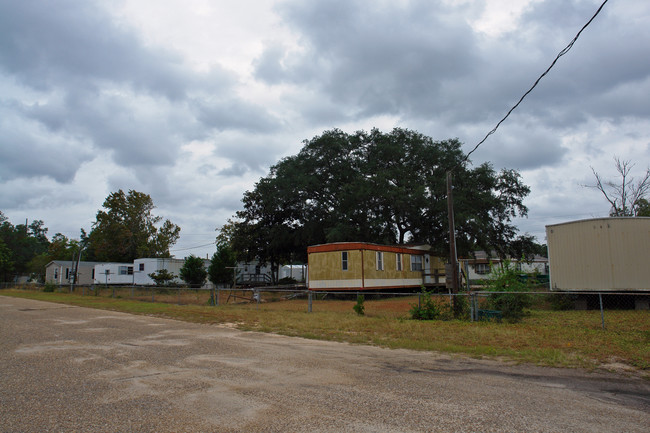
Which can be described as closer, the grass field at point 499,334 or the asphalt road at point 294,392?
the asphalt road at point 294,392

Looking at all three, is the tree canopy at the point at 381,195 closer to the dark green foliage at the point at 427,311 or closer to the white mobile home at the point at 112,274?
the white mobile home at the point at 112,274

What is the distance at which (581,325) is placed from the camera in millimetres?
11812

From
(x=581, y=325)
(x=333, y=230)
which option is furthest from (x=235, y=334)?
(x=333, y=230)

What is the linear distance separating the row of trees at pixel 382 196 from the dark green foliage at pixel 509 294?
64.6 ft

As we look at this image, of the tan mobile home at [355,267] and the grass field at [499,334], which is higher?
the tan mobile home at [355,267]

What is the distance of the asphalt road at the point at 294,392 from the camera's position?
14.8 ft

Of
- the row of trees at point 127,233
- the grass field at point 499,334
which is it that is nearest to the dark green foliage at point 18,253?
the row of trees at point 127,233

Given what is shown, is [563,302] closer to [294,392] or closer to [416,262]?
[416,262]

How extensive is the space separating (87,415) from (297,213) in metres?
36.3

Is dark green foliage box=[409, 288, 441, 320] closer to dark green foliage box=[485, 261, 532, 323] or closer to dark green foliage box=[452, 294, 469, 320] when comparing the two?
dark green foliage box=[452, 294, 469, 320]

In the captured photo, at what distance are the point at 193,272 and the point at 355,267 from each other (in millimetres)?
18748

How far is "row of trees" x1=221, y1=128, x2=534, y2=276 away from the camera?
35.2 meters

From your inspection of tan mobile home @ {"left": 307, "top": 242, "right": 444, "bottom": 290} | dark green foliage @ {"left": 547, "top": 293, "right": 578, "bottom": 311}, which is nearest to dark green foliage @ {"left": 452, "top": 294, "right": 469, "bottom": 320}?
dark green foliage @ {"left": 547, "top": 293, "right": 578, "bottom": 311}

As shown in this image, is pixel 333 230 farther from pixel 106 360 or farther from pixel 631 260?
pixel 106 360
